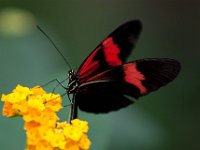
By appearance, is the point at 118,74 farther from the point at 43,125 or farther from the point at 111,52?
the point at 43,125

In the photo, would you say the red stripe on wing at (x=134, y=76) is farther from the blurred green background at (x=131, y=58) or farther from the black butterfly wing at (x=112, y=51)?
the blurred green background at (x=131, y=58)

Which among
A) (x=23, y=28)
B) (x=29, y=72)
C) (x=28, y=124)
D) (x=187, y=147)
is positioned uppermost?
(x=23, y=28)

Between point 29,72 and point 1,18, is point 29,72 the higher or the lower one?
the lower one

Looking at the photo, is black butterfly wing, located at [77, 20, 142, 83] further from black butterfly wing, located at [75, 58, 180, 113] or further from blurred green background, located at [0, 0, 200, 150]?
blurred green background, located at [0, 0, 200, 150]

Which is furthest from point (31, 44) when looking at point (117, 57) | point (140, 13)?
point (140, 13)

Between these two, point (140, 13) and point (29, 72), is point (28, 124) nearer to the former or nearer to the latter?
point (29, 72)

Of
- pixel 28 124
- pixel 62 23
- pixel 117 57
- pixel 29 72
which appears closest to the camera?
pixel 28 124
